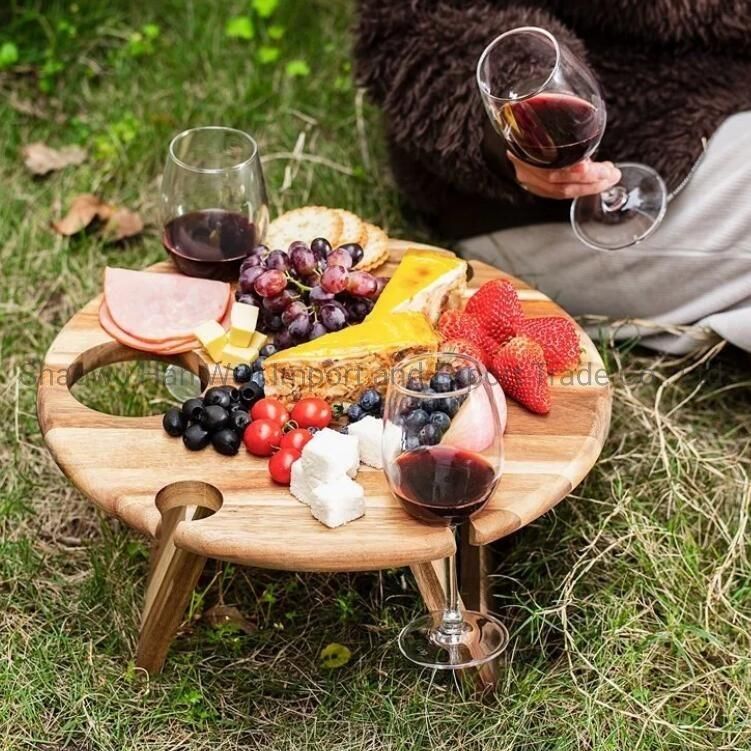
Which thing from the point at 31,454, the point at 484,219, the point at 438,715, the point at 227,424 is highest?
the point at 227,424

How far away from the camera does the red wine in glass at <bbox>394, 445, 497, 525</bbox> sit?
61.6 inches

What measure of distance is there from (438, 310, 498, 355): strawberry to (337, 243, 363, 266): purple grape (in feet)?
0.78

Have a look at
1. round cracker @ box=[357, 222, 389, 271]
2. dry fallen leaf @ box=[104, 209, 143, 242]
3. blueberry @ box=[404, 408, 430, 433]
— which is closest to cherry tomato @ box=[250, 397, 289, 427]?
blueberry @ box=[404, 408, 430, 433]

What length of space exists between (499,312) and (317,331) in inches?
11.8

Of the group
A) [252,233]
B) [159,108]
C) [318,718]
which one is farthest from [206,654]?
[159,108]

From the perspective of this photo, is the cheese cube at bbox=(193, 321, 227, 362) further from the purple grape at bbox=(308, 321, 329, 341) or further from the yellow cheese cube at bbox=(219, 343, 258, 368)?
the purple grape at bbox=(308, 321, 329, 341)

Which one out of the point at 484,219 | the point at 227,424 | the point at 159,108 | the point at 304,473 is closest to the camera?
the point at 304,473

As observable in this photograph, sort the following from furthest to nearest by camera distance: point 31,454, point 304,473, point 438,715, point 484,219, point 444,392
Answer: point 484,219 < point 31,454 < point 438,715 < point 304,473 < point 444,392

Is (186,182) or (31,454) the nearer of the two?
(186,182)

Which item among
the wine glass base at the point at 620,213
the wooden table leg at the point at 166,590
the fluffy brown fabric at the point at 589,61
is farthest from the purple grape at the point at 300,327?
the wine glass base at the point at 620,213

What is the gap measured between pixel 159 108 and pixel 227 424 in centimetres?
185

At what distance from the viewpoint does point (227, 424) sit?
181cm

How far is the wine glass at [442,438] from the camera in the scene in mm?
1546

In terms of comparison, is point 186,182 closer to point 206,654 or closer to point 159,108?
point 206,654
